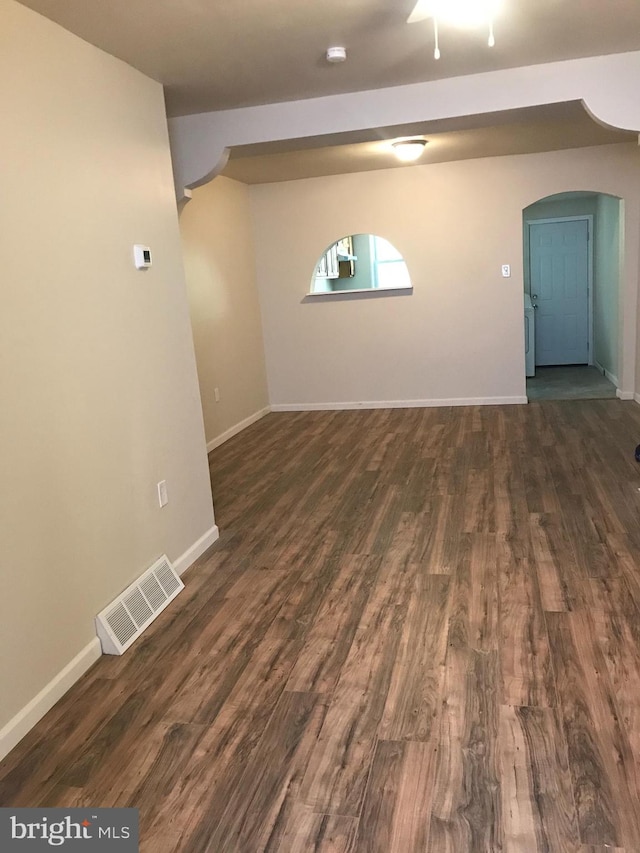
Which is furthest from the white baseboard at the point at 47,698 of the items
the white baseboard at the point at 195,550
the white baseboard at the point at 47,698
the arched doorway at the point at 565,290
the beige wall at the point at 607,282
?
the arched doorway at the point at 565,290

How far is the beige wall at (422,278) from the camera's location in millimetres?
6043

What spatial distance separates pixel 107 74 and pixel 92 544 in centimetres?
194

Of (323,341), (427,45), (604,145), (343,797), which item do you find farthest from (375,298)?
(343,797)

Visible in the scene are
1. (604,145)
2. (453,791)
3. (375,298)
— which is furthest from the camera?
(375,298)

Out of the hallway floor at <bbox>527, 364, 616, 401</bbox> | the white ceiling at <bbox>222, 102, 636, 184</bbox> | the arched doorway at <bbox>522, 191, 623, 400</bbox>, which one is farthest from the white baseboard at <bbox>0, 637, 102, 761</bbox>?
the arched doorway at <bbox>522, 191, 623, 400</bbox>

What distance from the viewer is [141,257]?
2.90 m

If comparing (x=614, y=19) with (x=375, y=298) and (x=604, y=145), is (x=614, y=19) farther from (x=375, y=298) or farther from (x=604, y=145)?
(x=375, y=298)

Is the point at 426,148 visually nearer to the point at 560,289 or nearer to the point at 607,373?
the point at 607,373

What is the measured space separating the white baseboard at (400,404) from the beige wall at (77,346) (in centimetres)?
379

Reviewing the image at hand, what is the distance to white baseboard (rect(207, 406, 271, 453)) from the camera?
18.7ft

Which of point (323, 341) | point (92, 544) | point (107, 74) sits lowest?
point (92, 544)

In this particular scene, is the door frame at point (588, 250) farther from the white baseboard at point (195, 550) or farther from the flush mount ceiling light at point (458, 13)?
the white baseboard at point (195, 550)

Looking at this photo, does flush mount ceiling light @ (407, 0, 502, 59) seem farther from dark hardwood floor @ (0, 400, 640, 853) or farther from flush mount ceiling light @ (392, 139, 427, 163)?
flush mount ceiling light @ (392, 139, 427, 163)

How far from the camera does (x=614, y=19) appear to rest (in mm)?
2705
